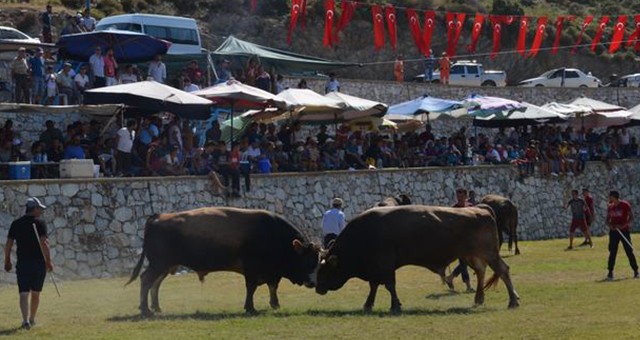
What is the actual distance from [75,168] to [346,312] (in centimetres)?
1073

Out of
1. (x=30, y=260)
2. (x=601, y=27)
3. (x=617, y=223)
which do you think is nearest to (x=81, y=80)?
(x=617, y=223)

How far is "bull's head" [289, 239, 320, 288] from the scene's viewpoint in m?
22.2

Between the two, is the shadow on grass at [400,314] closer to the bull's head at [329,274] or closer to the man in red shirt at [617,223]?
the bull's head at [329,274]

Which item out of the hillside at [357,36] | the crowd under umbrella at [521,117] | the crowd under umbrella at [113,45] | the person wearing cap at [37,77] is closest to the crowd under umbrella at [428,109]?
the crowd under umbrella at [521,117]

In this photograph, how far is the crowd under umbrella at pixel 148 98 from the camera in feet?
103

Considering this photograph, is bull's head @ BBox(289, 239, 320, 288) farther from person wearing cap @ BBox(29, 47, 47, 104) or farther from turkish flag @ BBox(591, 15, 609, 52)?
turkish flag @ BBox(591, 15, 609, 52)

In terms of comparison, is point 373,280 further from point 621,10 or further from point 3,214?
point 621,10

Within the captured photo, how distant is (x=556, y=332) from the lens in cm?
1827

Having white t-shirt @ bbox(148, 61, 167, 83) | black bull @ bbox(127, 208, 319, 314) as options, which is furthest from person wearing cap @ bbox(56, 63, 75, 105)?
black bull @ bbox(127, 208, 319, 314)

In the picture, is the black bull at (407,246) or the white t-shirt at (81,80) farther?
the white t-shirt at (81,80)

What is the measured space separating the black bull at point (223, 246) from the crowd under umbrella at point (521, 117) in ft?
76.2

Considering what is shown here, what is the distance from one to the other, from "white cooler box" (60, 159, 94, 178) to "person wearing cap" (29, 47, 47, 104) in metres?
5.52

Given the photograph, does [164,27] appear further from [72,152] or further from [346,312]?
[346,312]

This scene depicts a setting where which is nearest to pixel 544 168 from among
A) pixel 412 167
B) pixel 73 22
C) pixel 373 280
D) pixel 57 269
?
pixel 412 167
